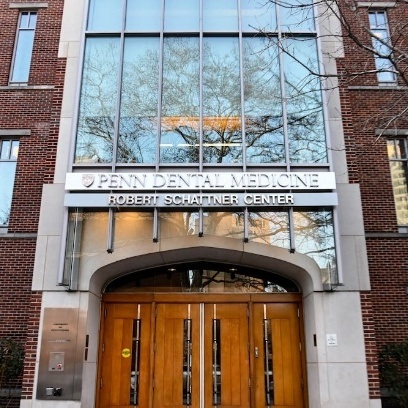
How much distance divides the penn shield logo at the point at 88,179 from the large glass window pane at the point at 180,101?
154 cm

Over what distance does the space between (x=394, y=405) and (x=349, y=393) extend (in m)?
2.15

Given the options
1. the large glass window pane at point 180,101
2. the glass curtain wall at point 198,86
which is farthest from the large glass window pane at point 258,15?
the large glass window pane at point 180,101

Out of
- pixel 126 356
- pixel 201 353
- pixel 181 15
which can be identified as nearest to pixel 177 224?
pixel 201 353

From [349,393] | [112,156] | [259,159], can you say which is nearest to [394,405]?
[349,393]

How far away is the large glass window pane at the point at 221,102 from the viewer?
412 inches

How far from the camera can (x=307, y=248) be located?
10.1 metres

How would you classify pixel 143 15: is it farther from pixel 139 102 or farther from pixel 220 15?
pixel 139 102

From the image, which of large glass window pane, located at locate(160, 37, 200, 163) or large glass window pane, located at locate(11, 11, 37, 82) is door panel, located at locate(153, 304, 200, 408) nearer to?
large glass window pane, located at locate(160, 37, 200, 163)

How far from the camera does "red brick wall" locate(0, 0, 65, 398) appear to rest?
11.7 meters

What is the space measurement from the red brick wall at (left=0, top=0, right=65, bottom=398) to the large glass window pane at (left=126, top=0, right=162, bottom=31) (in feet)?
6.60

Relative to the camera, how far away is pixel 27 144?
13289 millimetres

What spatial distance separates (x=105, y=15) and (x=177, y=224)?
5424 mm

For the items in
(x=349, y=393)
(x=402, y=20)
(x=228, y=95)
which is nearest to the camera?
(x=349, y=393)

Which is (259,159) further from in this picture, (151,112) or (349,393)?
(349,393)
